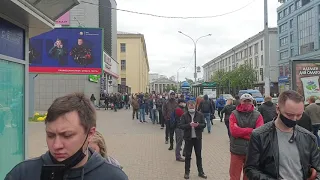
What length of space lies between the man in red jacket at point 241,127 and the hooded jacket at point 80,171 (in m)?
3.92

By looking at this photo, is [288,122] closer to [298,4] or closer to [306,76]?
[306,76]

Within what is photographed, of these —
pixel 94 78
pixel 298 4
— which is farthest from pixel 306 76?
pixel 298 4

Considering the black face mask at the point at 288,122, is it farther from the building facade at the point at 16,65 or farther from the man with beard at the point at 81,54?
the man with beard at the point at 81,54

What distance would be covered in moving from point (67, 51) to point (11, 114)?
19543mm

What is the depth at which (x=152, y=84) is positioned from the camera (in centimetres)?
15575

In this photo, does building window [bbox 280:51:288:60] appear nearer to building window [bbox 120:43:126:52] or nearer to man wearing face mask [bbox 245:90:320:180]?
building window [bbox 120:43:126:52]

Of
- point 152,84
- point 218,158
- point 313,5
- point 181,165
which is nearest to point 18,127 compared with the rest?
point 181,165

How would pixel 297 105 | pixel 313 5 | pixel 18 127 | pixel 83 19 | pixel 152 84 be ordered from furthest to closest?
pixel 152 84 → pixel 313 5 → pixel 83 19 → pixel 18 127 → pixel 297 105

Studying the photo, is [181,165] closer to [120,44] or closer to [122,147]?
[122,147]

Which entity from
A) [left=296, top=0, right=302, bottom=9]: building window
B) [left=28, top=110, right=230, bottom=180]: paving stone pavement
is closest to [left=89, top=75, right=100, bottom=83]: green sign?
[left=28, top=110, right=230, bottom=180]: paving stone pavement

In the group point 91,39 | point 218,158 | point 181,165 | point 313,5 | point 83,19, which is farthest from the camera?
point 313,5

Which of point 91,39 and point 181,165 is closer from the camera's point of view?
point 181,165

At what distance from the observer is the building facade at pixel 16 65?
5453 mm

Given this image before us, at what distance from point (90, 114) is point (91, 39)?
23.3 meters
